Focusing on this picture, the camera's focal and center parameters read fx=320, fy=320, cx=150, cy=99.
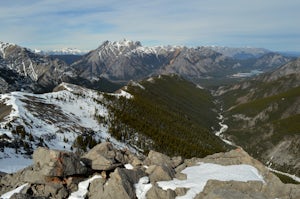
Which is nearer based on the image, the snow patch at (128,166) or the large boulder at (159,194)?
the large boulder at (159,194)

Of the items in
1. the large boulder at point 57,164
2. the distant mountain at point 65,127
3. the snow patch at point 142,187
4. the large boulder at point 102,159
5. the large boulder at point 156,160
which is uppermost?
the large boulder at point 57,164

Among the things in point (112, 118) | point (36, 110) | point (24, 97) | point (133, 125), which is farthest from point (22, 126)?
point (133, 125)

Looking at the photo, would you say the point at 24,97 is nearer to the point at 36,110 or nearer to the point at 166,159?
the point at 36,110

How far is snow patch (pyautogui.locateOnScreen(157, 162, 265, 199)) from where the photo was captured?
46787mm

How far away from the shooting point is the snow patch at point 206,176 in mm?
46787

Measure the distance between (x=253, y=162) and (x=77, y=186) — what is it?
32579mm

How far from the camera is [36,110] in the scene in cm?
11838

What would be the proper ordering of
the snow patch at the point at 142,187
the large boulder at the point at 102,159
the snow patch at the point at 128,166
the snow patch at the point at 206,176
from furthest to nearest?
the snow patch at the point at 128,166 → the large boulder at the point at 102,159 → the snow patch at the point at 206,176 → the snow patch at the point at 142,187

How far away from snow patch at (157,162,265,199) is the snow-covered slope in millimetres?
34258

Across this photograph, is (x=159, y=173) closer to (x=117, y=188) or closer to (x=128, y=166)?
(x=128, y=166)

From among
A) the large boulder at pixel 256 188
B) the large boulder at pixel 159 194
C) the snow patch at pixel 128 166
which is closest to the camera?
the large boulder at pixel 159 194

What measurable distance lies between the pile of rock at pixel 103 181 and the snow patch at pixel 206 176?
3.59 feet

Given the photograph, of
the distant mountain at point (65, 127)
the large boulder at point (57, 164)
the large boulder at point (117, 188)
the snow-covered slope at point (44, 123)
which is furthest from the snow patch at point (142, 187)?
the distant mountain at point (65, 127)

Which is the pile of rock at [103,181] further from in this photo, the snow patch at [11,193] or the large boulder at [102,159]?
the snow patch at [11,193]
